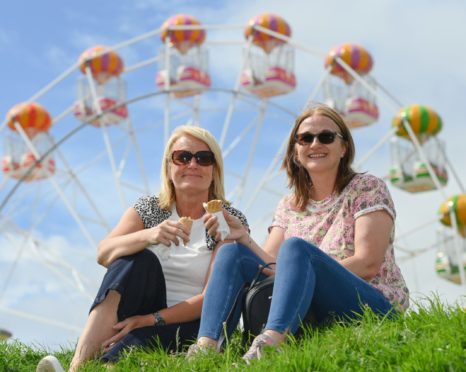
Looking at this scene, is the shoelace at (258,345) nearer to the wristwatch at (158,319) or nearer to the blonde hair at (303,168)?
the wristwatch at (158,319)

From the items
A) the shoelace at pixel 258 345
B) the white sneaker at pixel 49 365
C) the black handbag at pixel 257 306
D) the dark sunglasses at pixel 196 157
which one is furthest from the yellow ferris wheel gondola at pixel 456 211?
the white sneaker at pixel 49 365

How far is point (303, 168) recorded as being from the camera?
152 inches

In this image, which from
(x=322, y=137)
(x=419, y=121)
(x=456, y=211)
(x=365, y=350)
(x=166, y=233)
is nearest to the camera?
(x=365, y=350)

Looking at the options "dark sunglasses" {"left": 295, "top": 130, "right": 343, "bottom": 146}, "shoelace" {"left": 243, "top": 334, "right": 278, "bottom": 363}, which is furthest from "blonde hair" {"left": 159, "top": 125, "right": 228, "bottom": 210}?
"shoelace" {"left": 243, "top": 334, "right": 278, "bottom": 363}

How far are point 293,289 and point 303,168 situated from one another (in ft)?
2.76

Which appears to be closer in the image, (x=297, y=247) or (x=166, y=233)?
(x=297, y=247)

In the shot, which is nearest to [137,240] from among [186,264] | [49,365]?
[186,264]

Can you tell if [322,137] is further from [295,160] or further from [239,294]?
[239,294]

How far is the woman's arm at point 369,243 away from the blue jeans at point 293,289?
9cm

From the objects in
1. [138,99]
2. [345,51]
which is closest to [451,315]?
[138,99]

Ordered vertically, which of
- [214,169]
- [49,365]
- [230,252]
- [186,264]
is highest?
[214,169]

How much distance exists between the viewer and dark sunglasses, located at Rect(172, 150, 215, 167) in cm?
388

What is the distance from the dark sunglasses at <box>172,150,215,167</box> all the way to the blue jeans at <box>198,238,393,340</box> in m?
0.53

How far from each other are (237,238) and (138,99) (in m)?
10.7
